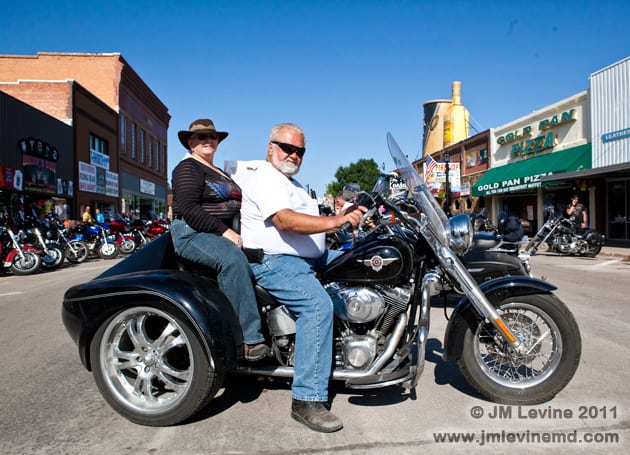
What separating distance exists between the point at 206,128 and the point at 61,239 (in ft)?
38.3

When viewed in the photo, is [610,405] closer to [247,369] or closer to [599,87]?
[247,369]

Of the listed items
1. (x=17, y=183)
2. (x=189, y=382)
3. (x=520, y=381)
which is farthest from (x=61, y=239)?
(x=520, y=381)

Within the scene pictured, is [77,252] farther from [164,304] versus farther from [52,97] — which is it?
[52,97]

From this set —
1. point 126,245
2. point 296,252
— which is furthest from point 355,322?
point 126,245

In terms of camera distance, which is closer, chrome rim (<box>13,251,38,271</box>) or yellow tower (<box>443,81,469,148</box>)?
chrome rim (<box>13,251,38,271</box>)

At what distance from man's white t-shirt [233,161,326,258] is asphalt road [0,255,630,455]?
1.08 metres

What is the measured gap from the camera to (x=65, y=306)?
2.96m

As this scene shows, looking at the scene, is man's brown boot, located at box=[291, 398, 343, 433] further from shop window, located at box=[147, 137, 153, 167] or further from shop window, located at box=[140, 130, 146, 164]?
shop window, located at box=[147, 137, 153, 167]

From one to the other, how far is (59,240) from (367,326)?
12876 mm

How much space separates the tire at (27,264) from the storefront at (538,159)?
1517cm

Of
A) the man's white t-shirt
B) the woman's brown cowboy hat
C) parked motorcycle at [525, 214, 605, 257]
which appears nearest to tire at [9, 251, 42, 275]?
the woman's brown cowboy hat

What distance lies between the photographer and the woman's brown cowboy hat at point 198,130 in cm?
358

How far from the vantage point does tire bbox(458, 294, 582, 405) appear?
2.84 meters

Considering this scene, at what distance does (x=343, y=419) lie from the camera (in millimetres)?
2854
